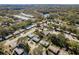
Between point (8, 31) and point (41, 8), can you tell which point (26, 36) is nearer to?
point (8, 31)

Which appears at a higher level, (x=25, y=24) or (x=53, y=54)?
A: (x=25, y=24)

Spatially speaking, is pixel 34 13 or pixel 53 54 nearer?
pixel 53 54
